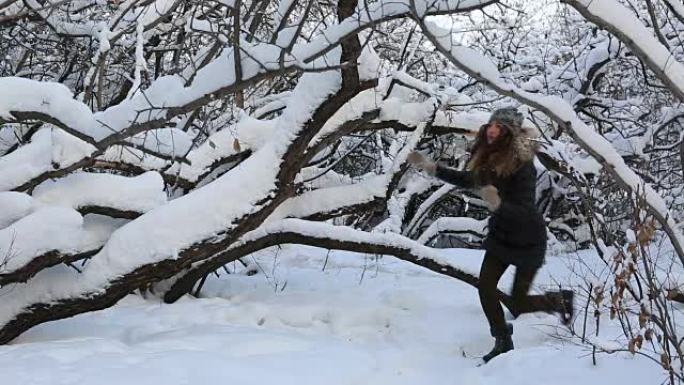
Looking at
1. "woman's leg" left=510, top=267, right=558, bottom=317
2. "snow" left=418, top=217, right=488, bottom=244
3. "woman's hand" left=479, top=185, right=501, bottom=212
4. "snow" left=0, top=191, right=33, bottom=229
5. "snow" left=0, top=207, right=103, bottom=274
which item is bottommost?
"woman's leg" left=510, top=267, right=558, bottom=317

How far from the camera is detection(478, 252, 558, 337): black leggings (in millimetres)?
4363

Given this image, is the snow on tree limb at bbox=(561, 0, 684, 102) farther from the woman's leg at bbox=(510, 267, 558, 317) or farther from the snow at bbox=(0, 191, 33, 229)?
the snow at bbox=(0, 191, 33, 229)

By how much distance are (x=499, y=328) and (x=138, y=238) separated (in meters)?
2.31

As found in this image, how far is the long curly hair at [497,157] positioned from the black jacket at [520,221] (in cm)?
3

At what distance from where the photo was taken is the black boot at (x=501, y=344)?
14.0 ft

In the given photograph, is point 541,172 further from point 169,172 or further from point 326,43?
point 326,43

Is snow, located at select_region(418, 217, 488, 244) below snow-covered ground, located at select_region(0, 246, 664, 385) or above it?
above

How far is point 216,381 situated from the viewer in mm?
3533

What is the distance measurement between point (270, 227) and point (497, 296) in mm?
1901

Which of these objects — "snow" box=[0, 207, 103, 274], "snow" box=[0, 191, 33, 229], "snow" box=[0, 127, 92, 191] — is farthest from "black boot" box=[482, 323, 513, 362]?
"snow" box=[0, 191, 33, 229]

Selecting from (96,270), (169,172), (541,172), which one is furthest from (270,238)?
(541,172)

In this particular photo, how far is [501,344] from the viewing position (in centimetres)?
431

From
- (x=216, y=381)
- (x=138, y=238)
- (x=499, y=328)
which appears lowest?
(x=216, y=381)

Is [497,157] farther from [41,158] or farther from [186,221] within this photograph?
[41,158]
